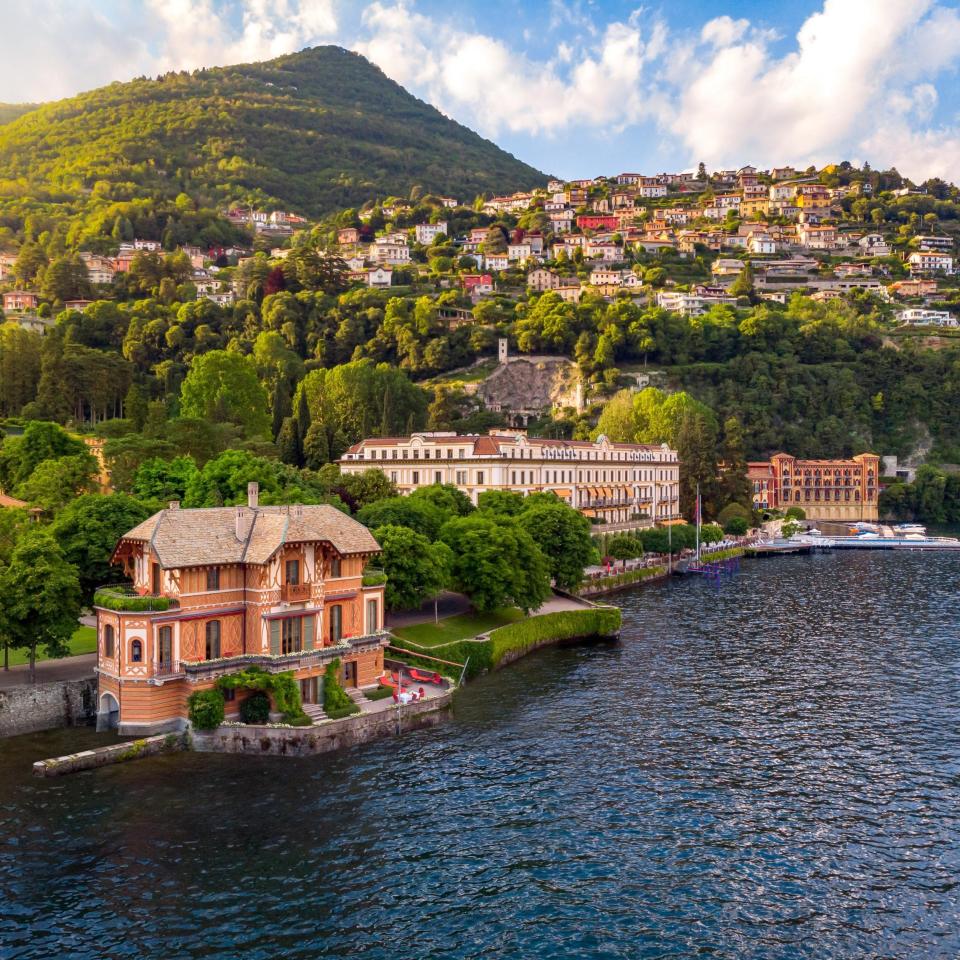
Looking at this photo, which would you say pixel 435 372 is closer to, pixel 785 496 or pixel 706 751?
pixel 785 496

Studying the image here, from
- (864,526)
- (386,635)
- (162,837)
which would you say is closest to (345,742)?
(386,635)

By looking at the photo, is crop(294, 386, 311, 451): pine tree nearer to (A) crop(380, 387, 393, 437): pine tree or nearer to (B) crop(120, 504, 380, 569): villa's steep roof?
(A) crop(380, 387, 393, 437): pine tree

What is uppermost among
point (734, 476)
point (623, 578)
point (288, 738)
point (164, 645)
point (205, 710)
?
point (734, 476)

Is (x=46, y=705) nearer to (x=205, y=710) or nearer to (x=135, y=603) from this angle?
(x=135, y=603)

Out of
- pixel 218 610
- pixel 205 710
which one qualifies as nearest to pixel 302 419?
pixel 218 610

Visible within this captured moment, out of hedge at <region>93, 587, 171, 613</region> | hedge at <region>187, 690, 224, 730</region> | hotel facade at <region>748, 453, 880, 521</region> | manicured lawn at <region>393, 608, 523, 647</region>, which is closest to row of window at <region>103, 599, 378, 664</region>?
hedge at <region>93, 587, 171, 613</region>

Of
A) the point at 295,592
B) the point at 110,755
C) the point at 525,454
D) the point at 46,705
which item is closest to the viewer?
the point at 110,755
